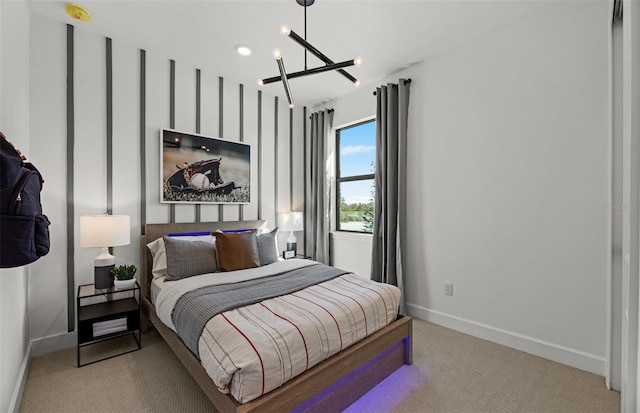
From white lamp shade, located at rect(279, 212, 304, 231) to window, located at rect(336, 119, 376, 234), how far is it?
0.61m

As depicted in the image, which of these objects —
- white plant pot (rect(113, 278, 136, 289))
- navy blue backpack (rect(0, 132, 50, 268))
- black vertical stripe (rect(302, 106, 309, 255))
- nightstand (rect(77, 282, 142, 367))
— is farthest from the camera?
black vertical stripe (rect(302, 106, 309, 255))

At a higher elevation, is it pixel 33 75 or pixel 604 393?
pixel 33 75

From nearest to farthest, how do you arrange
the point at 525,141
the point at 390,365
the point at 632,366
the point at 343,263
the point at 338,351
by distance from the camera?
the point at 632,366
the point at 338,351
the point at 390,365
the point at 525,141
the point at 343,263

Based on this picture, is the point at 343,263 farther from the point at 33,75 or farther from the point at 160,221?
the point at 33,75

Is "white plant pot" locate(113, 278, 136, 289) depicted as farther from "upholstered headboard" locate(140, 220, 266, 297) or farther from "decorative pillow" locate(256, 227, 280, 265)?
"decorative pillow" locate(256, 227, 280, 265)

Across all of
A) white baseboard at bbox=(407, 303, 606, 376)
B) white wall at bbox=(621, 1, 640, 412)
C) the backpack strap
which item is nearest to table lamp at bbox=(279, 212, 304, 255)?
white baseboard at bbox=(407, 303, 606, 376)

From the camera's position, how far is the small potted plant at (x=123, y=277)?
2539 mm

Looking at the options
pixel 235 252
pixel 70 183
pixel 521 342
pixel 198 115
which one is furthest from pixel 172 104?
pixel 521 342

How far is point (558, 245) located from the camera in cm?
229

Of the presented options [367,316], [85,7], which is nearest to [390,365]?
[367,316]

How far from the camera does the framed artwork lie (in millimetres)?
3098

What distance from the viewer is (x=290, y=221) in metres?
4.01

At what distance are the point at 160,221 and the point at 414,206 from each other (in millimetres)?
2812

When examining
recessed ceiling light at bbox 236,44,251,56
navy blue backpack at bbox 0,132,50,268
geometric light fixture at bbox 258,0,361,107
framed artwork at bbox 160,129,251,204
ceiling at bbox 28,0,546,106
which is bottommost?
navy blue backpack at bbox 0,132,50,268
